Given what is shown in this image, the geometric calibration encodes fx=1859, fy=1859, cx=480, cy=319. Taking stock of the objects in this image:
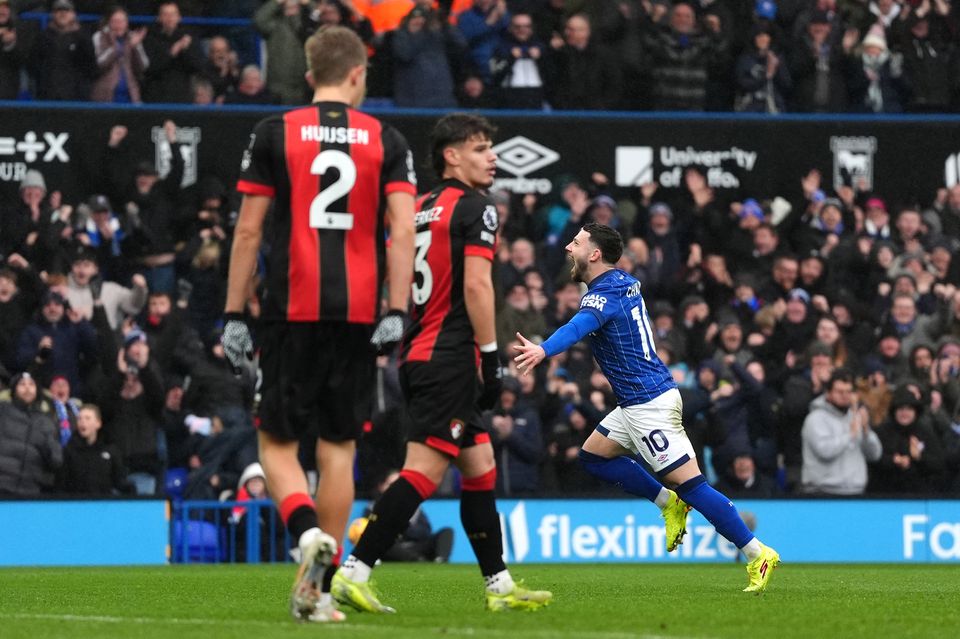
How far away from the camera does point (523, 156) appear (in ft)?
74.3

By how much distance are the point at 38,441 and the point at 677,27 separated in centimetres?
929

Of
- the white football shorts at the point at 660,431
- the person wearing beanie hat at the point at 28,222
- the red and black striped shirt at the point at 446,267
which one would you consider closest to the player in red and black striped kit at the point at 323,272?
the red and black striped shirt at the point at 446,267

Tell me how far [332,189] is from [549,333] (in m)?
12.1

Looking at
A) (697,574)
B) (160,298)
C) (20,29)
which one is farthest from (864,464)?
(20,29)

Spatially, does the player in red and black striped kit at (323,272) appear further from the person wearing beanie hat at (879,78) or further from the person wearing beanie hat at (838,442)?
the person wearing beanie hat at (879,78)

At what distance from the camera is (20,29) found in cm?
2091

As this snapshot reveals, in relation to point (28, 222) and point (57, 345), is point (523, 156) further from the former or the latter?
point (57, 345)

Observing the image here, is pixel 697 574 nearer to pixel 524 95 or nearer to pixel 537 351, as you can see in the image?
pixel 537 351

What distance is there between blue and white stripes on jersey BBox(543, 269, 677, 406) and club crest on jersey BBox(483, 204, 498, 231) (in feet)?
5.91

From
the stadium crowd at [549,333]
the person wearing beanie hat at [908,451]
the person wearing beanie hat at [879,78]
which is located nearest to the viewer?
the stadium crowd at [549,333]

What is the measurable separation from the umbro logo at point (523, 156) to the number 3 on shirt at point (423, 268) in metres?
13.9

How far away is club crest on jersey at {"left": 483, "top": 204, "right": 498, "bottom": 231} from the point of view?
8.55 metres

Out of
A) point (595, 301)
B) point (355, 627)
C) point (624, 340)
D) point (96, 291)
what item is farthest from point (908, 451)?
point (355, 627)

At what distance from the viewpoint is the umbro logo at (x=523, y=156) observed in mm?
22547
